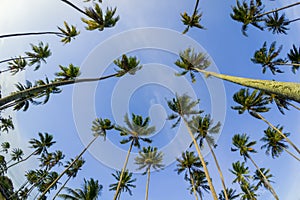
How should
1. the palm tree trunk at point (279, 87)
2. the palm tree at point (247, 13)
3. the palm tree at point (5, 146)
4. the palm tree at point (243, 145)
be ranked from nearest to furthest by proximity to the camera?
1. the palm tree trunk at point (279, 87)
2. the palm tree at point (247, 13)
3. the palm tree at point (243, 145)
4. the palm tree at point (5, 146)

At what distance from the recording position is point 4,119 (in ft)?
107

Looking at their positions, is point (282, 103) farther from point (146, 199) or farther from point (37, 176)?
point (37, 176)

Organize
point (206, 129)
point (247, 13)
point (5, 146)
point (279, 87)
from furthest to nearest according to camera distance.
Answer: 1. point (5, 146)
2. point (206, 129)
3. point (247, 13)
4. point (279, 87)

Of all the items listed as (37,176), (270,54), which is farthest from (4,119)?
(270,54)

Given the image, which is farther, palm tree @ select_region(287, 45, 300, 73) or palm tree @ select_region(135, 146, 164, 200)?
palm tree @ select_region(135, 146, 164, 200)

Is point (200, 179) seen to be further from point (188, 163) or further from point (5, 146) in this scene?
point (5, 146)

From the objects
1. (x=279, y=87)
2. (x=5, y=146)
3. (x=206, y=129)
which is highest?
(x=206, y=129)

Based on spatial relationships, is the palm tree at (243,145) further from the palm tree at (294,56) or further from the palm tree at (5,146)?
the palm tree at (5,146)

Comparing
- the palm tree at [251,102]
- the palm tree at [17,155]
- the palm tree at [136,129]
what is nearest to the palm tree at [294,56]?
the palm tree at [251,102]

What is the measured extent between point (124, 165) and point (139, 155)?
6366 mm

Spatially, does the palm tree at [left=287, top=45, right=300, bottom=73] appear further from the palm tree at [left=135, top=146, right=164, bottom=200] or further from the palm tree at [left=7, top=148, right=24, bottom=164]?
the palm tree at [left=7, top=148, right=24, bottom=164]

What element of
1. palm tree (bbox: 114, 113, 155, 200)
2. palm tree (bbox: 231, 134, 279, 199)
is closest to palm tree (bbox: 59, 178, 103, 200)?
palm tree (bbox: 114, 113, 155, 200)

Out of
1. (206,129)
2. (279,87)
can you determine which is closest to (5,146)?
(206,129)

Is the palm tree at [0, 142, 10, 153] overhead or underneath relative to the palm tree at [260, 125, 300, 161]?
underneath
